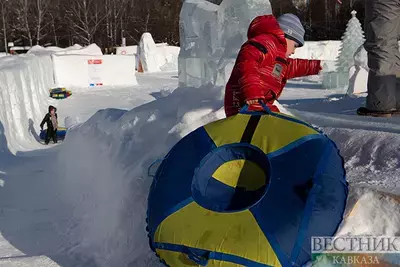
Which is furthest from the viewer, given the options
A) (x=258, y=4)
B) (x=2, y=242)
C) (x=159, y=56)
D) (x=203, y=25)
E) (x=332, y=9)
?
(x=332, y=9)

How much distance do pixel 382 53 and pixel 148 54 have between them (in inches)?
929

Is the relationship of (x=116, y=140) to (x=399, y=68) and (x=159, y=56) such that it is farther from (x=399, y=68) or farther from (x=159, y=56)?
(x=159, y=56)

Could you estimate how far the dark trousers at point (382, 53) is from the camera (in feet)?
12.4

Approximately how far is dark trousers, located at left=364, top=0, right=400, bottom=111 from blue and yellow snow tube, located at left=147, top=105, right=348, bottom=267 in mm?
1788

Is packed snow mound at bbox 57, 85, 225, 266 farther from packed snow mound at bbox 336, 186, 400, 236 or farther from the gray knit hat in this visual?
packed snow mound at bbox 336, 186, 400, 236

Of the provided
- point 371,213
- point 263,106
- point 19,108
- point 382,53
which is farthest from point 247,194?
point 19,108

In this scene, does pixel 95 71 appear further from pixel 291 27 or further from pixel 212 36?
pixel 291 27

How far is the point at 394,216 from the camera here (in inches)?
88.1

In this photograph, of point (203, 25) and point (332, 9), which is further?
point (332, 9)

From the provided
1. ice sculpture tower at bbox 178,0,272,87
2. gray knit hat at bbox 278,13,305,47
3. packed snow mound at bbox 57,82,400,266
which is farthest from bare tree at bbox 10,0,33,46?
gray knit hat at bbox 278,13,305,47

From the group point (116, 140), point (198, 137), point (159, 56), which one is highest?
point (198, 137)

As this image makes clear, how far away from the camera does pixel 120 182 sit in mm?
3570

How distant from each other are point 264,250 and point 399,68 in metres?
2.75

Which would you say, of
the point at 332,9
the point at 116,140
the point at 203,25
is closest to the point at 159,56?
the point at 203,25
